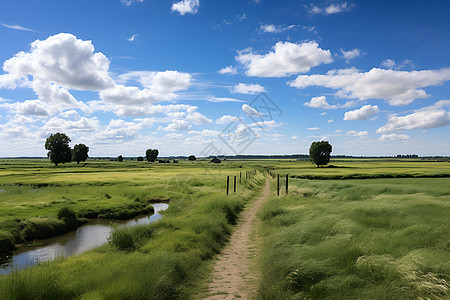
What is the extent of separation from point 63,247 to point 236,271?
41.9 ft

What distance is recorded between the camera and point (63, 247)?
1709cm

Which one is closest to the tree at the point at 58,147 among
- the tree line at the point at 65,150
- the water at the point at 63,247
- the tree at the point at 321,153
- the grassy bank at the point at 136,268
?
the tree line at the point at 65,150

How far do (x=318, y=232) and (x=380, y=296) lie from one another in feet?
17.2

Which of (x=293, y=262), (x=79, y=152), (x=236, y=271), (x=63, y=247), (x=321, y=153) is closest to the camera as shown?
(x=293, y=262)

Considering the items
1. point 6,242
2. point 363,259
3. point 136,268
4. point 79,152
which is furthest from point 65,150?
point 363,259

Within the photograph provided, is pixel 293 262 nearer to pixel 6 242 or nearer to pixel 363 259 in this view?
pixel 363 259

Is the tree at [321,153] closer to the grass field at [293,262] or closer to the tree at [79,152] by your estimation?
the grass field at [293,262]

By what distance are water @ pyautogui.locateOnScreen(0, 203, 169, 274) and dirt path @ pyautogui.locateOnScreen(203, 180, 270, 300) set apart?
652 centimetres

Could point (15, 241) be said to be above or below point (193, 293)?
below

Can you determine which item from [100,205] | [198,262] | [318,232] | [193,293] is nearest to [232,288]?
[193,293]

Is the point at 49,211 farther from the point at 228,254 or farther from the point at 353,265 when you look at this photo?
the point at 353,265

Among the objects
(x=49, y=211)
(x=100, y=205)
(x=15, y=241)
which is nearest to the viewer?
(x=15, y=241)

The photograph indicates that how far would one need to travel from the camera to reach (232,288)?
862 centimetres

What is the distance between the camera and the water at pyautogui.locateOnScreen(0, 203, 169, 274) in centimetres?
1399
